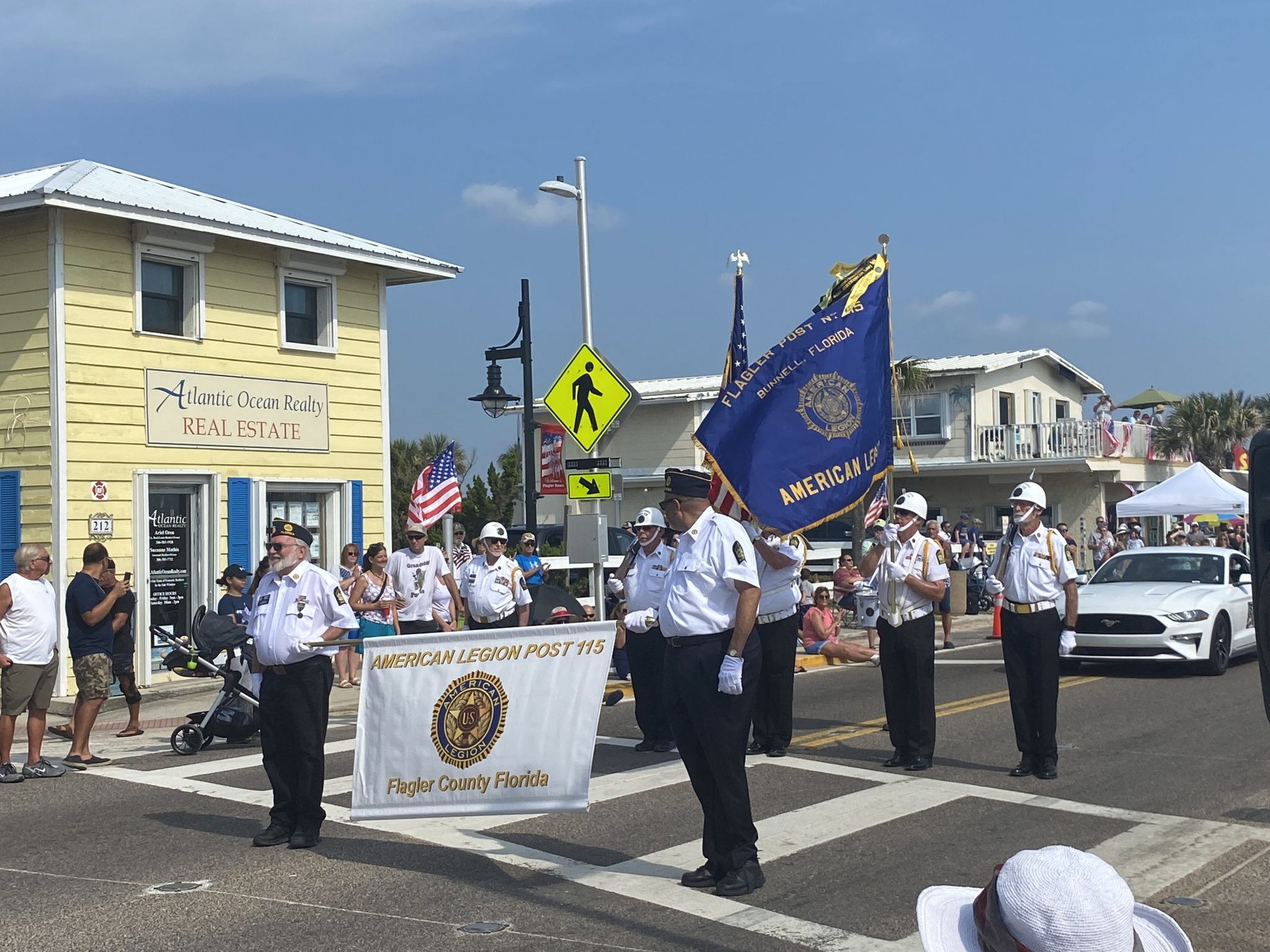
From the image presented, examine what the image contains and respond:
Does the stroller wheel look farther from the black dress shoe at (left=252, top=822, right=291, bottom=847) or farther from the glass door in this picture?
the glass door

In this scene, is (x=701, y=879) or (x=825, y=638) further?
(x=825, y=638)

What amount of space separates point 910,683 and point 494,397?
40.8 feet

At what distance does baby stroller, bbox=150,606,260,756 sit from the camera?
11.7 m

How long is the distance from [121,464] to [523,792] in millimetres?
11361

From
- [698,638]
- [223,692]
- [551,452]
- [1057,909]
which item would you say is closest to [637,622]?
[698,638]

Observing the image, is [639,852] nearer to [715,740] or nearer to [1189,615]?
[715,740]

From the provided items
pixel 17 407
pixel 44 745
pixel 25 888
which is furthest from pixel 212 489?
pixel 25 888

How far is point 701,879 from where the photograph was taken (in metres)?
6.78

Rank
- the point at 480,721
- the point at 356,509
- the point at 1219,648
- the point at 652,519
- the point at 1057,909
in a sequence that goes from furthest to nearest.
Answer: the point at 356,509 < the point at 1219,648 < the point at 652,519 < the point at 480,721 < the point at 1057,909

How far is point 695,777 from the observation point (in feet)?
22.9

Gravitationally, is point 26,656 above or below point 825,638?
above

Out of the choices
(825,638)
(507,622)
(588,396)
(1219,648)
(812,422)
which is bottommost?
(825,638)

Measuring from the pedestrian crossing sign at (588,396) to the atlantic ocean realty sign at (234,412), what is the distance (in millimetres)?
5111

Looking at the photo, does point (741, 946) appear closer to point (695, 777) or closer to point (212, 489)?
point (695, 777)
